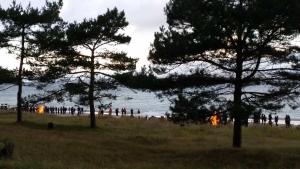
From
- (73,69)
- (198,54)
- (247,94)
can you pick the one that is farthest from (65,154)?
(73,69)

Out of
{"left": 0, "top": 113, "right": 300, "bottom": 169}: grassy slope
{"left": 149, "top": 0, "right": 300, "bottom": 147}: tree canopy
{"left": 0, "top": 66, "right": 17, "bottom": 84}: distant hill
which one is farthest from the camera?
{"left": 0, "top": 66, "right": 17, "bottom": 84}: distant hill

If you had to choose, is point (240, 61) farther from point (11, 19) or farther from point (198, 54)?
point (11, 19)

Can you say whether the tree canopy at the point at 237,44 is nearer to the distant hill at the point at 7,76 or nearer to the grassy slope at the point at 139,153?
the grassy slope at the point at 139,153

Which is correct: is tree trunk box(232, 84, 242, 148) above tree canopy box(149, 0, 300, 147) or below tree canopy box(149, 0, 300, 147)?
below

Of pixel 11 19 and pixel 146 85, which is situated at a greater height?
pixel 11 19

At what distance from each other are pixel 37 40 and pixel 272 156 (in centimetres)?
2323

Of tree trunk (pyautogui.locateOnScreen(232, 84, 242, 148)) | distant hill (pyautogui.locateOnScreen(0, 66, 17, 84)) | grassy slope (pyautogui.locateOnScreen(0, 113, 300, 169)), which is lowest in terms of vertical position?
grassy slope (pyautogui.locateOnScreen(0, 113, 300, 169))

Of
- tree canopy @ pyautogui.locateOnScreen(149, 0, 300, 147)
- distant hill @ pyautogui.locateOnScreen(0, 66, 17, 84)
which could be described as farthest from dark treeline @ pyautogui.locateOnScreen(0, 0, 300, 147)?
distant hill @ pyautogui.locateOnScreen(0, 66, 17, 84)

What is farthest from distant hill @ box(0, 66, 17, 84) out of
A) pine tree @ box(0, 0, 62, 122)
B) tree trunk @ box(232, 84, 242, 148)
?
tree trunk @ box(232, 84, 242, 148)

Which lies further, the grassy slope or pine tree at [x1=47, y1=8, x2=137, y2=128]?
pine tree at [x1=47, y1=8, x2=137, y2=128]

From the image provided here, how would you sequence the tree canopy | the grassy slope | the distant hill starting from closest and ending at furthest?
the grassy slope
the tree canopy
the distant hill

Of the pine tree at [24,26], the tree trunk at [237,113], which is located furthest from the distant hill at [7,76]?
the tree trunk at [237,113]

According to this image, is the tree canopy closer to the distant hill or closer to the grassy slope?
the grassy slope

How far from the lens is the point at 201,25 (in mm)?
23062
